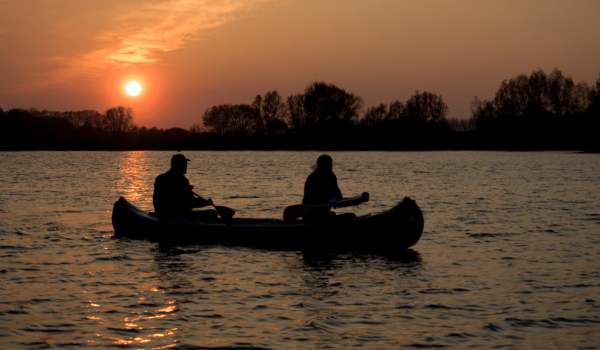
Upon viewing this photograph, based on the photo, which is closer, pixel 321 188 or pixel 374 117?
pixel 321 188

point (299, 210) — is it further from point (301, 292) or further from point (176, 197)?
point (301, 292)

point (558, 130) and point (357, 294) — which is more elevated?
point (558, 130)

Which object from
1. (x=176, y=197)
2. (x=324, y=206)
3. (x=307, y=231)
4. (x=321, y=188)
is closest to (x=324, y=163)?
(x=321, y=188)

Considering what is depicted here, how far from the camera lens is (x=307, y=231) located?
13609 mm

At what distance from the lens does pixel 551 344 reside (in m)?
7.35

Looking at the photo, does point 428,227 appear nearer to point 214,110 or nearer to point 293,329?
point 293,329

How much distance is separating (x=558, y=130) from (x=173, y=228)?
109 meters

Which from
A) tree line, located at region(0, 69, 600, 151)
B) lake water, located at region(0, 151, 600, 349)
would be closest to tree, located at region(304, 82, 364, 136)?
tree line, located at region(0, 69, 600, 151)

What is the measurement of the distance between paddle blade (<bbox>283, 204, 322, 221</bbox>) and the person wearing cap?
219 centimetres

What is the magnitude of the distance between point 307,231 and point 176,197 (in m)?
3.49

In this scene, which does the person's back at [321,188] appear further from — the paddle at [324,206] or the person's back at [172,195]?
the person's back at [172,195]

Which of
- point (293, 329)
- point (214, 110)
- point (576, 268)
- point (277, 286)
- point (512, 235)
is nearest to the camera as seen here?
point (293, 329)

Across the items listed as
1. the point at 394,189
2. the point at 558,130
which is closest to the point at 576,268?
the point at 394,189

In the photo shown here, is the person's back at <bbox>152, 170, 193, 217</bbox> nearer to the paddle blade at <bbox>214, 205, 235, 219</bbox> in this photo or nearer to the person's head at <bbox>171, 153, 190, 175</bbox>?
the person's head at <bbox>171, 153, 190, 175</bbox>
